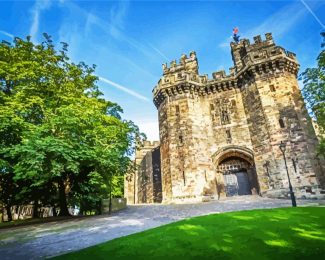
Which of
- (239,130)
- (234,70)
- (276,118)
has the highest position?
(234,70)

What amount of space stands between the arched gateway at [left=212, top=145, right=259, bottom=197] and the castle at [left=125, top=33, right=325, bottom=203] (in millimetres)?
89

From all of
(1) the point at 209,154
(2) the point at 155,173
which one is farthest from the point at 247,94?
(2) the point at 155,173

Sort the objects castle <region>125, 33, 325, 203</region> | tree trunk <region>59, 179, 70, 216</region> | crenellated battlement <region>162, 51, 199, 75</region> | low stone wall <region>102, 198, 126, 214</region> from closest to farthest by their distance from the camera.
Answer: tree trunk <region>59, 179, 70, 216</region> → low stone wall <region>102, 198, 126, 214</region> → castle <region>125, 33, 325, 203</region> → crenellated battlement <region>162, 51, 199, 75</region>

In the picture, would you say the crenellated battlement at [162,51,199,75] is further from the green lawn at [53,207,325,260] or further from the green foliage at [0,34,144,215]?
the green lawn at [53,207,325,260]

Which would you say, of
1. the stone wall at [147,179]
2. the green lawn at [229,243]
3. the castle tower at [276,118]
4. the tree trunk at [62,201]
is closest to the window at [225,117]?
the castle tower at [276,118]

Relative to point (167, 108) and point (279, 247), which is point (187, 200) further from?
point (279, 247)

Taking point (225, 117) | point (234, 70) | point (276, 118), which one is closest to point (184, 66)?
point (234, 70)

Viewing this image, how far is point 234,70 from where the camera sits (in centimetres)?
2470

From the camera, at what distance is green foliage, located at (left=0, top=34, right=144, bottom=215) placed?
39.1 ft

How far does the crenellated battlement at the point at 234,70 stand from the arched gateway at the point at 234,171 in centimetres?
673

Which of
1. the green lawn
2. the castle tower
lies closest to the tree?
the castle tower

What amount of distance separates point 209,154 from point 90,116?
12628 millimetres

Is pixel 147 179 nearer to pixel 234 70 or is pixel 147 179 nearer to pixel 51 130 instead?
pixel 234 70

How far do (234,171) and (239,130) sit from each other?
395 centimetres
